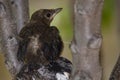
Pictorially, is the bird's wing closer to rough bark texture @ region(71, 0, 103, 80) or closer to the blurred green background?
rough bark texture @ region(71, 0, 103, 80)

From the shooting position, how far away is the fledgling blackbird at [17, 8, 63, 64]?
583mm

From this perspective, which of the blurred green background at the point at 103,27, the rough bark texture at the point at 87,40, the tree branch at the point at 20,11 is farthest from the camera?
the blurred green background at the point at 103,27

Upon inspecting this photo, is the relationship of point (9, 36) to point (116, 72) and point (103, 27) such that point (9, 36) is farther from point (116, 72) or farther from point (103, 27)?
point (103, 27)

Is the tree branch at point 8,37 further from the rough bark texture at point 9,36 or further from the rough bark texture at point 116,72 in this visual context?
the rough bark texture at point 116,72

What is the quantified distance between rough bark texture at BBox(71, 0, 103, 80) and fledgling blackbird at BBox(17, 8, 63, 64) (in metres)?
0.15

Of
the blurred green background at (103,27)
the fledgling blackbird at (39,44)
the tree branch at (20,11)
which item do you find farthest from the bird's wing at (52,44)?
the blurred green background at (103,27)

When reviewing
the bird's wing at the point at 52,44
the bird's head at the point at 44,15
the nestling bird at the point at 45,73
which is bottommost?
the nestling bird at the point at 45,73

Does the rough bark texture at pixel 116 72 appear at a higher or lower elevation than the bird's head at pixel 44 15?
lower

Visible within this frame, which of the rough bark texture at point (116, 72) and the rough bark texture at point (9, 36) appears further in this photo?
the rough bark texture at point (9, 36)

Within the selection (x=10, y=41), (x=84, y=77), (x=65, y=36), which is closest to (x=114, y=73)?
(x=84, y=77)

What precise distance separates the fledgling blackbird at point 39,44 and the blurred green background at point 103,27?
0.57 meters

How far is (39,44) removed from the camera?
0.59m

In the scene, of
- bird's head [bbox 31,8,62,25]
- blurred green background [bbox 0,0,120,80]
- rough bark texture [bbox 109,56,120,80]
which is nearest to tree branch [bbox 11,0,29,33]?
bird's head [bbox 31,8,62,25]

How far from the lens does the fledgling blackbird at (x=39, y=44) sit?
23.0 inches
